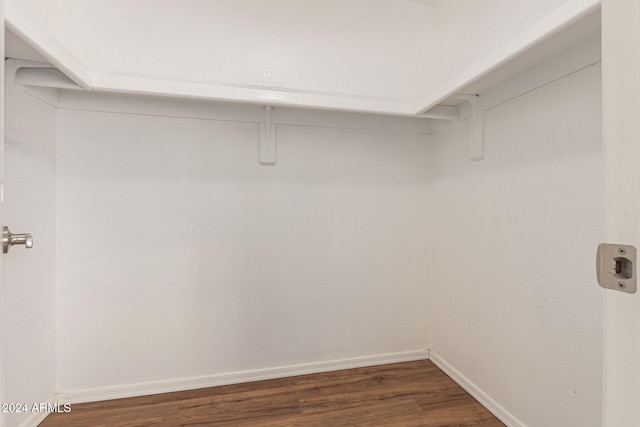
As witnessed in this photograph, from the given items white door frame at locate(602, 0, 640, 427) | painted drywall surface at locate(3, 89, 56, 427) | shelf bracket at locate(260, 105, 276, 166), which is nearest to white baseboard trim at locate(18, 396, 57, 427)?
painted drywall surface at locate(3, 89, 56, 427)

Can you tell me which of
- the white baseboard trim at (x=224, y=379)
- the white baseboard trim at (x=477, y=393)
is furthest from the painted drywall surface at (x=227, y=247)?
the white baseboard trim at (x=477, y=393)

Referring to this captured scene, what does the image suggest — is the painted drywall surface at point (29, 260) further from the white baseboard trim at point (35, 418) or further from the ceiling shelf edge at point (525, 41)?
the ceiling shelf edge at point (525, 41)

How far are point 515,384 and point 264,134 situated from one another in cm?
181

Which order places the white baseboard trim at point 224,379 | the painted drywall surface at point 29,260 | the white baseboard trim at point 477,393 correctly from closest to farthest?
1. the painted drywall surface at point 29,260
2. the white baseboard trim at point 477,393
3. the white baseboard trim at point 224,379

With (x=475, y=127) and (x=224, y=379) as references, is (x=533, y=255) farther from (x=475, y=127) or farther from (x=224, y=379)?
(x=224, y=379)

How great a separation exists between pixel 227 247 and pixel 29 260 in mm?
870

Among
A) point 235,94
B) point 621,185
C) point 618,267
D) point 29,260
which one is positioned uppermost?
point 235,94

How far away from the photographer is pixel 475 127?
63.3 inches

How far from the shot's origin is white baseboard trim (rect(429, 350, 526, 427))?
141cm

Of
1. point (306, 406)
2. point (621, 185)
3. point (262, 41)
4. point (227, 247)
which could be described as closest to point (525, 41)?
point (621, 185)

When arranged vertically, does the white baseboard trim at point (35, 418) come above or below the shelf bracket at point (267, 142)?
below

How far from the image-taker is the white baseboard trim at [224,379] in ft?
5.16

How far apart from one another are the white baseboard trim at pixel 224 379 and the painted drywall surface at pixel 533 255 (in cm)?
43

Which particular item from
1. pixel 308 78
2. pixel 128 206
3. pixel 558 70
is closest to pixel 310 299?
pixel 128 206
